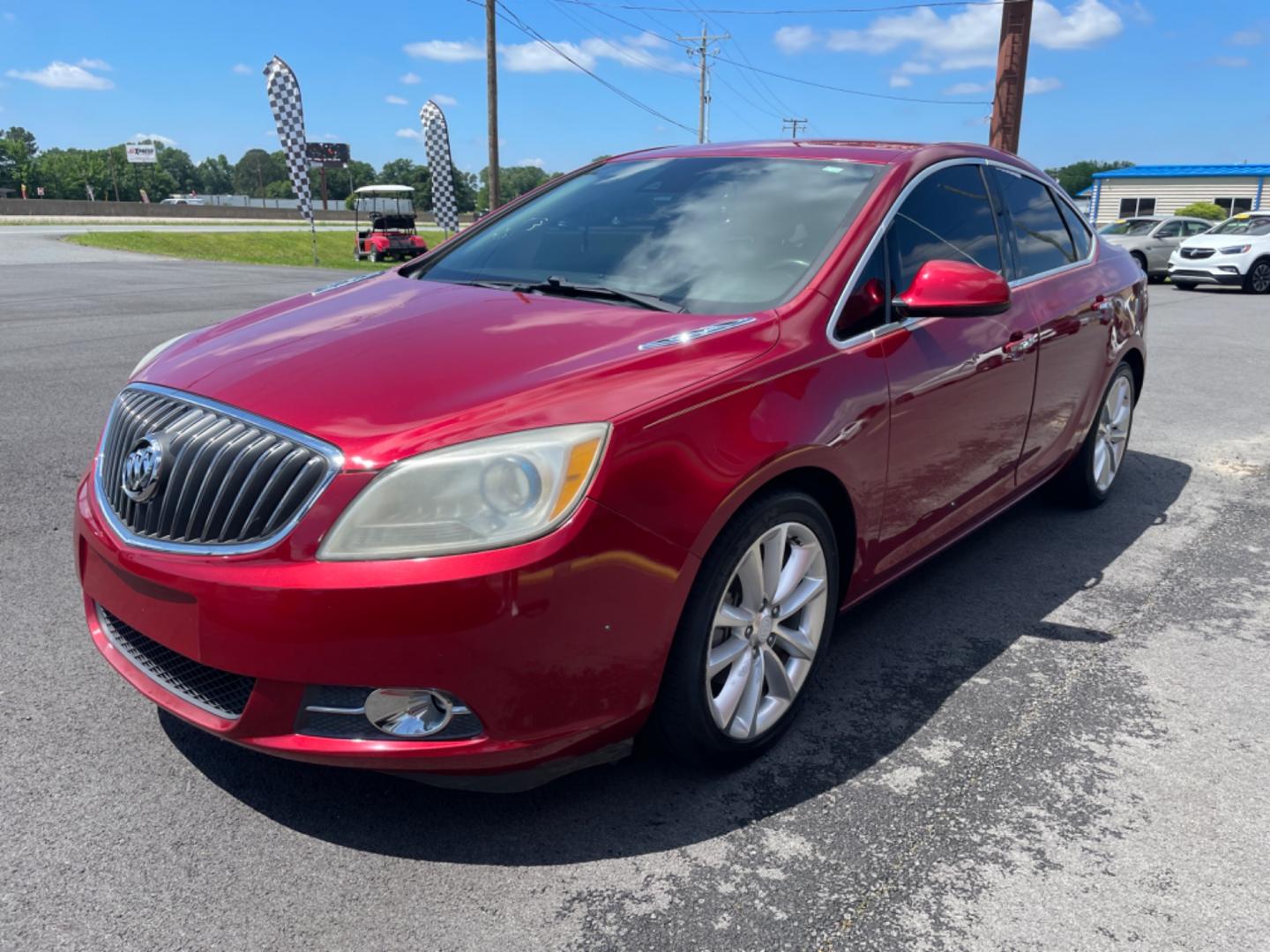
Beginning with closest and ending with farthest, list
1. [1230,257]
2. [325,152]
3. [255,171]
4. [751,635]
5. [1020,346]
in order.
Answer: [751,635]
[1020,346]
[1230,257]
[325,152]
[255,171]

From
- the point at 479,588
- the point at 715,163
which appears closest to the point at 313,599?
the point at 479,588

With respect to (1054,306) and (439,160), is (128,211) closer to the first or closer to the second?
(439,160)

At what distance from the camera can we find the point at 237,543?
212 centimetres

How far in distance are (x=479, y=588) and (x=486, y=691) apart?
24cm

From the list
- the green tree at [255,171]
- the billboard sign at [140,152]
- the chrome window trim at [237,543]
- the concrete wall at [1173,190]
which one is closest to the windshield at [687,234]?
the chrome window trim at [237,543]

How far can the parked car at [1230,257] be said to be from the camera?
62.5 ft

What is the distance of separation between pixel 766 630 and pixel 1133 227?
920 inches

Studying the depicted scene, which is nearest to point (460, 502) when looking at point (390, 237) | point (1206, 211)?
point (390, 237)

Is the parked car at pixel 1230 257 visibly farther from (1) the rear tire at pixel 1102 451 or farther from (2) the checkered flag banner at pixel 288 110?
(2) the checkered flag banner at pixel 288 110

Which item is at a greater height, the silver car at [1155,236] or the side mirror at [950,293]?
the silver car at [1155,236]

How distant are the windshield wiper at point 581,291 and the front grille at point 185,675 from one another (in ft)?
4.72

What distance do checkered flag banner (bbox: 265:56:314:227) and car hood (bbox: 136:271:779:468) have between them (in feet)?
91.3

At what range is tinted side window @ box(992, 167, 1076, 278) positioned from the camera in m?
4.05

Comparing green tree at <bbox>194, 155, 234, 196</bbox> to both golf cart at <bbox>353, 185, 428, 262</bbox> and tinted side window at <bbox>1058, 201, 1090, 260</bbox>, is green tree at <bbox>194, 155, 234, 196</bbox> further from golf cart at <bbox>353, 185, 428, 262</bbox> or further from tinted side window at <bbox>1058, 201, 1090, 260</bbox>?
tinted side window at <bbox>1058, 201, 1090, 260</bbox>
